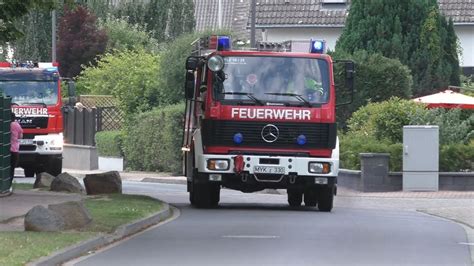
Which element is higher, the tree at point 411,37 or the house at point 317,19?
the house at point 317,19

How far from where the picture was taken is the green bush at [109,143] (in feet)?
157

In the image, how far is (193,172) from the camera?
22.7 m

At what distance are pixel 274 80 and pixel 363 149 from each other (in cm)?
1162

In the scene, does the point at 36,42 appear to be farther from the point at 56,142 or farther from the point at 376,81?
the point at 56,142

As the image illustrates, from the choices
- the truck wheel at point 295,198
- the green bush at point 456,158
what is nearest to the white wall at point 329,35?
the green bush at point 456,158

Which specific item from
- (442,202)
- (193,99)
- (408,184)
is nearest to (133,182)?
(408,184)

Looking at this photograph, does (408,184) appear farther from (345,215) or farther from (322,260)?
(322,260)

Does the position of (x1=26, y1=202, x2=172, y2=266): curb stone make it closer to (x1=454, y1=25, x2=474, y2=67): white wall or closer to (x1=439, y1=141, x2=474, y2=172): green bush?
(x1=439, y1=141, x2=474, y2=172): green bush

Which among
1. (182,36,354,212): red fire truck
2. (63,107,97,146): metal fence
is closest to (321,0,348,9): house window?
(63,107,97,146): metal fence

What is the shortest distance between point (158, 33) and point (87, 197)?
41.1m

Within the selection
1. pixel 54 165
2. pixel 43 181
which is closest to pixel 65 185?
pixel 43 181

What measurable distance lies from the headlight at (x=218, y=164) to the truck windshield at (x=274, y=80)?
1.08 meters

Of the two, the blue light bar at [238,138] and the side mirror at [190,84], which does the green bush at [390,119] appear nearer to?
the side mirror at [190,84]

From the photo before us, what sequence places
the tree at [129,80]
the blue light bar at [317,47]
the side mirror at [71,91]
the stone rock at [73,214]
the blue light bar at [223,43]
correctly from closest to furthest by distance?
the stone rock at [73,214], the blue light bar at [223,43], the blue light bar at [317,47], the side mirror at [71,91], the tree at [129,80]
